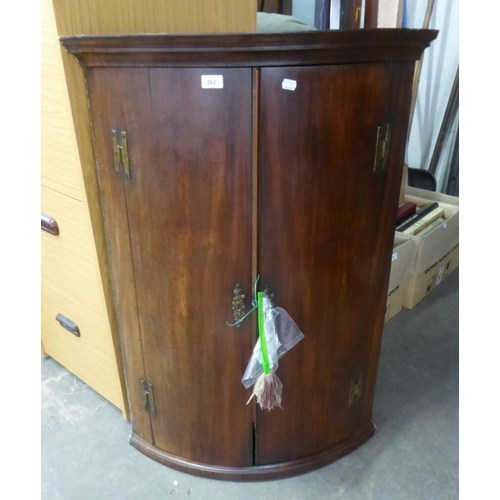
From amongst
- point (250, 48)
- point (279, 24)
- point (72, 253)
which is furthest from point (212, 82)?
point (72, 253)

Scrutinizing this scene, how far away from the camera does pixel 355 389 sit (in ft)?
4.33

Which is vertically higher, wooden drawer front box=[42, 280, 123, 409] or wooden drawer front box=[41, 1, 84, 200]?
wooden drawer front box=[41, 1, 84, 200]

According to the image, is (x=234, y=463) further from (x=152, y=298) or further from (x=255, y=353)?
(x=152, y=298)

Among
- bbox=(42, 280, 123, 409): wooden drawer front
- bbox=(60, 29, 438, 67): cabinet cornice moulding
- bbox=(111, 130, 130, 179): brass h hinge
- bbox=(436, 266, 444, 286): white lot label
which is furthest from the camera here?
bbox=(436, 266, 444, 286): white lot label

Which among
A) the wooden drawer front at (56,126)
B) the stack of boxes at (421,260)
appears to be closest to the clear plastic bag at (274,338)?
the wooden drawer front at (56,126)

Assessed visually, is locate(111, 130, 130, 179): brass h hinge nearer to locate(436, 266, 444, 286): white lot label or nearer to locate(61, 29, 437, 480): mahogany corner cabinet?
locate(61, 29, 437, 480): mahogany corner cabinet

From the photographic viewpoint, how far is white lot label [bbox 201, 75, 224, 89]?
873mm

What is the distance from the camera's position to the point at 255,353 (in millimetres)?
1102

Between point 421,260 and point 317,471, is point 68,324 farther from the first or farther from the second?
point 421,260

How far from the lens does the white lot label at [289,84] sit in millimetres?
874

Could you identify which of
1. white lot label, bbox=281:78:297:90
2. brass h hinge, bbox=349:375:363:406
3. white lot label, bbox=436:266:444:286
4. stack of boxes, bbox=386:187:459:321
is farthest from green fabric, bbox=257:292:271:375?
white lot label, bbox=436:266:444:286

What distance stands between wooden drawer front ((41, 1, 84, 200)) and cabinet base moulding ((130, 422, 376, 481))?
81 centimetres

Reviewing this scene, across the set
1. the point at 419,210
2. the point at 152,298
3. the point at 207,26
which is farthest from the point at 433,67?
the point at 152,298

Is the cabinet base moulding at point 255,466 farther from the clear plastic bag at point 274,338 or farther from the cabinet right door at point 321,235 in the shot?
the clear plastic bag at point 274,338
